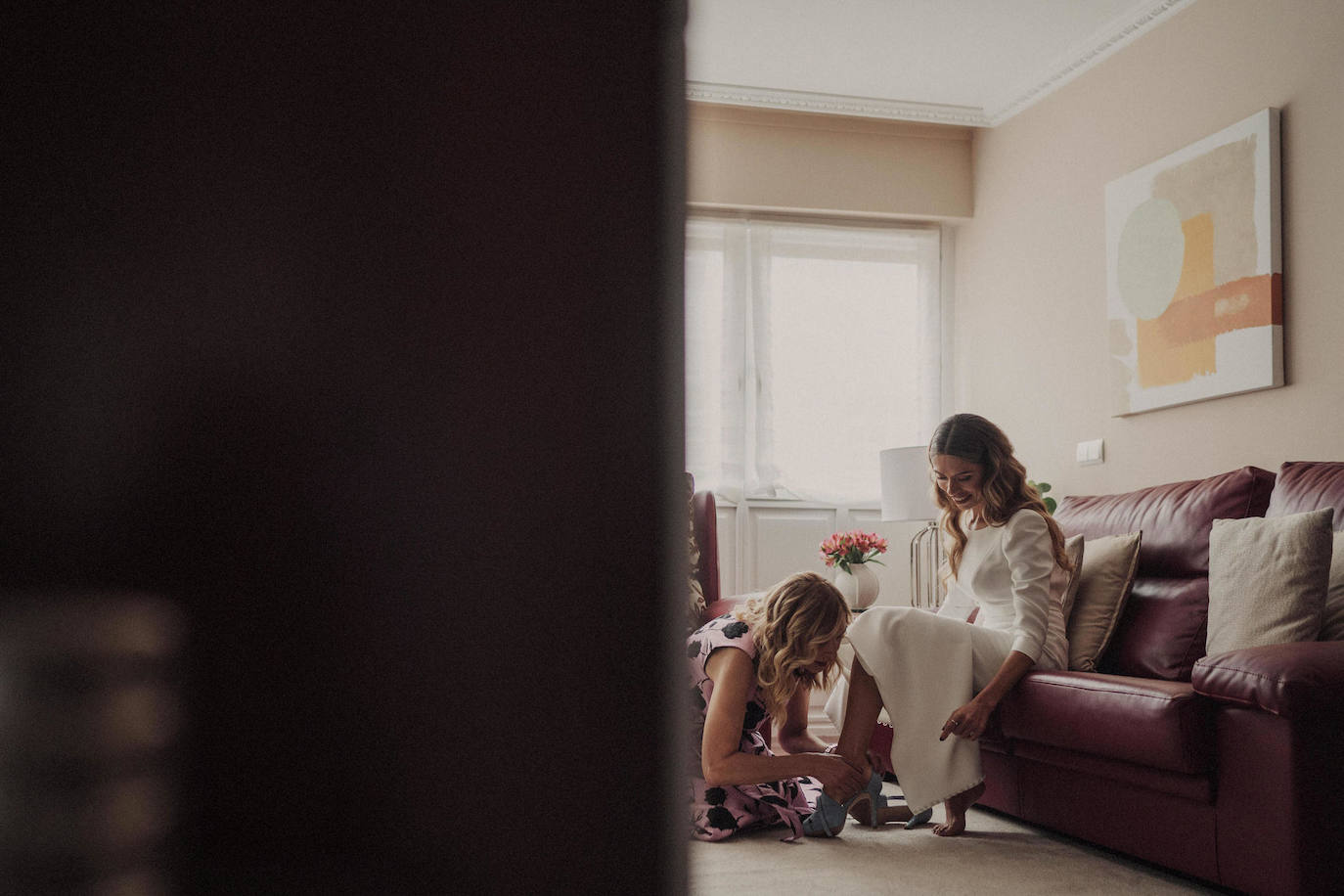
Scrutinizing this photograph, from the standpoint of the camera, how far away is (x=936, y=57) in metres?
4.55

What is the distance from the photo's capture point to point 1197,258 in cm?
365

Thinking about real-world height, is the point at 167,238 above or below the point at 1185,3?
below

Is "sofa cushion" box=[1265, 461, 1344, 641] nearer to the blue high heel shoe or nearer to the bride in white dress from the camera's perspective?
the bride in white dress

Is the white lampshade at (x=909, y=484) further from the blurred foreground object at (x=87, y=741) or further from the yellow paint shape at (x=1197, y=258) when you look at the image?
the blurred foreground object at (x=87, y=741)

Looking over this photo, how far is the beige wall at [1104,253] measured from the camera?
126 inches

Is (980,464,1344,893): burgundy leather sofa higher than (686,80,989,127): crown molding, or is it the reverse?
(686,80,989,127): crown molding

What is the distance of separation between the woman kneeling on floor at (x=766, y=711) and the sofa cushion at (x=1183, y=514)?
3.39 ft

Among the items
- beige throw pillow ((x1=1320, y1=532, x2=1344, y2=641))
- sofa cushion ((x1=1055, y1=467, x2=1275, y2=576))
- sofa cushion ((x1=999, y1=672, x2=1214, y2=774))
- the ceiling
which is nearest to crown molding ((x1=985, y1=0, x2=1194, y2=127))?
the ceiling

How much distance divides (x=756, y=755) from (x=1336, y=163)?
101 inches

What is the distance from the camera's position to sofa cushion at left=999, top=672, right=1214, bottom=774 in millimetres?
2072

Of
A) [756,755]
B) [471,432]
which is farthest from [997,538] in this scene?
[471,432]

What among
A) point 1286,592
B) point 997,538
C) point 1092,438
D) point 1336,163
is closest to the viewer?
point 1286,592

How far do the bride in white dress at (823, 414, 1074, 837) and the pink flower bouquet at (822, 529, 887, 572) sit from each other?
49.4 inches

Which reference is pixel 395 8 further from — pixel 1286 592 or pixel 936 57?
pixel 936 57
